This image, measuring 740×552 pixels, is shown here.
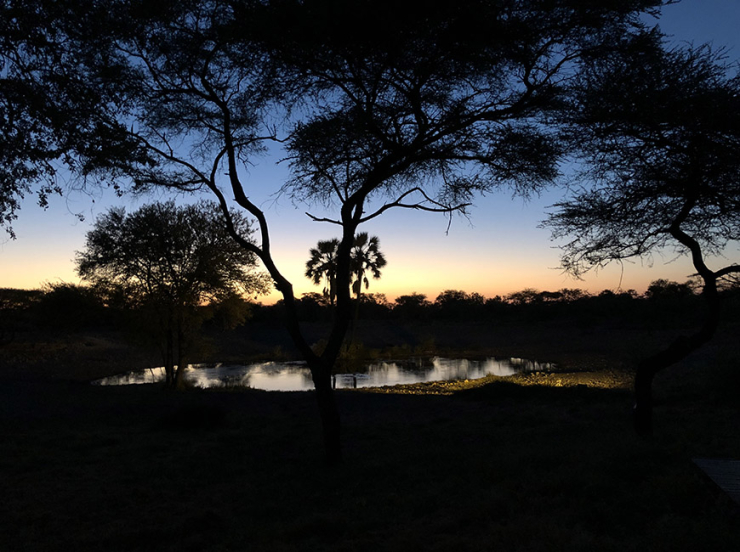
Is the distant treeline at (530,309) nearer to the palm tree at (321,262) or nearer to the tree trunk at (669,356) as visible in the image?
the palm tree at (321,262)

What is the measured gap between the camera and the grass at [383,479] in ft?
14.5

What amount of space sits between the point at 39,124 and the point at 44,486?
4689 millimetres

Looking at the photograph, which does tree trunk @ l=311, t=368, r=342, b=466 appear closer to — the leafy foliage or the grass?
the grass

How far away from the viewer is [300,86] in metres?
8.34

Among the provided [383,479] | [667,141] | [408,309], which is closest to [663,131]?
[667,141]

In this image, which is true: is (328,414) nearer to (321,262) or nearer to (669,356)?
(669,356)

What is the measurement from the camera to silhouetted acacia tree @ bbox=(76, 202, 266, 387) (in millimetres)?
18438

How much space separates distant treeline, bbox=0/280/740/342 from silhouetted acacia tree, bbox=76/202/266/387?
2.90ft

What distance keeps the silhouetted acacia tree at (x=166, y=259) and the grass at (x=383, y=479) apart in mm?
6201

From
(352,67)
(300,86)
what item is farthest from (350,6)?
(300,86)

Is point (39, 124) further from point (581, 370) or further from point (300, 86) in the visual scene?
point (581, 370)

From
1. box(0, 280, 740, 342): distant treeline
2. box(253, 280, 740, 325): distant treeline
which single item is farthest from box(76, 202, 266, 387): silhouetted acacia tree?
box(253, 280, 740, 325): distant treeline

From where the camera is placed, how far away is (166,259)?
1877 cm

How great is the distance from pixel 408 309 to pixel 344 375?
42.1m
